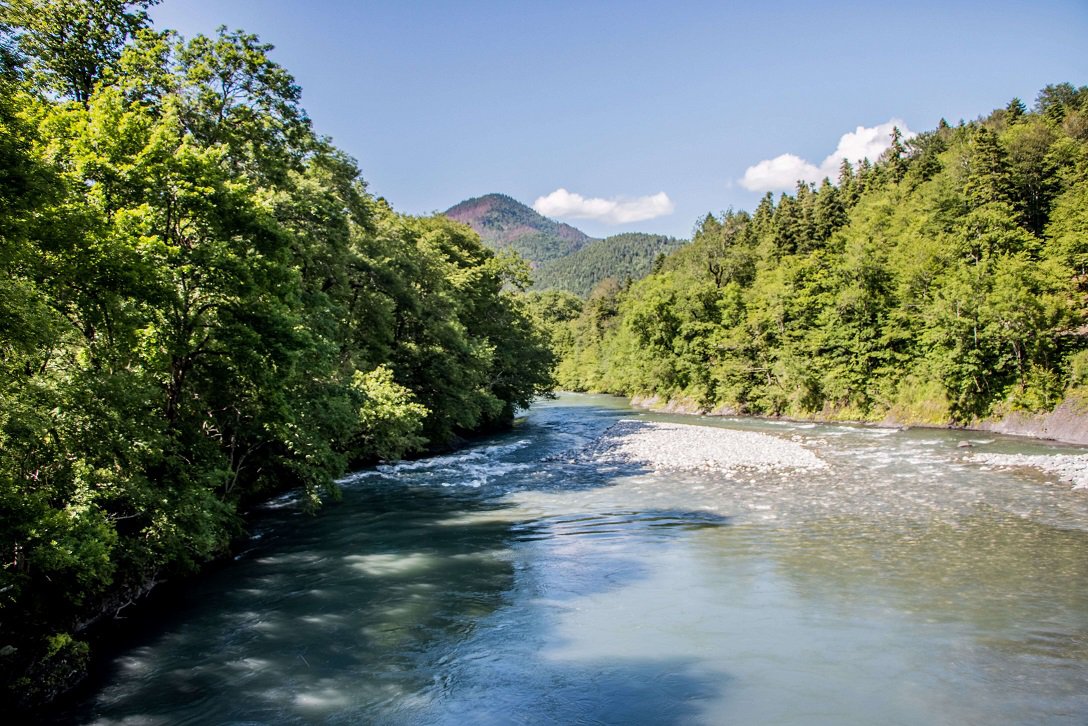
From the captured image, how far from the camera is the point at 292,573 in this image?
13.3m

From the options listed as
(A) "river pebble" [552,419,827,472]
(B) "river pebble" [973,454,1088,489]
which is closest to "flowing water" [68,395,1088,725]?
(B) "river pebble" [973,454,1088,489]

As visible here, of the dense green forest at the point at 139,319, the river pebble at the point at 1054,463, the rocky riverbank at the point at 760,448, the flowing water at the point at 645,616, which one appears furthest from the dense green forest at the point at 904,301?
the dense green forest at the point at 139,319

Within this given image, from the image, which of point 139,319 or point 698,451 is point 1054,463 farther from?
point 139,319

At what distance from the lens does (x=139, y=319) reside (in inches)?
444

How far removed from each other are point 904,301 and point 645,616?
3996 centimetres

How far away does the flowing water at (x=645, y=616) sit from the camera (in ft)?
26.2

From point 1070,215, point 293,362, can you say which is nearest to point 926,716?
point 293,362

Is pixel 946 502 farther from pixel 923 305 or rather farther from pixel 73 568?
pixel 923 305

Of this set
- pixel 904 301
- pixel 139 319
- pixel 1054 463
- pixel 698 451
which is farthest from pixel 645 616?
pixel 904 301

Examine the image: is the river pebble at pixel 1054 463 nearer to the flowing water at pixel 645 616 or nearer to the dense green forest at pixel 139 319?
the flowing water at pixel 645 616

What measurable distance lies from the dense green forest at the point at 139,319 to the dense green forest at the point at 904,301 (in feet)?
112

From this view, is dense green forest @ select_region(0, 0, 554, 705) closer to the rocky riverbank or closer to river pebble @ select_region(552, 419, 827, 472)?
river pebble @ select_region(552, 419, 827, 472)

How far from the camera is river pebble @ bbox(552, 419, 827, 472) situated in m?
25.2

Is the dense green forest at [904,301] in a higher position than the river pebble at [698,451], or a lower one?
higher
